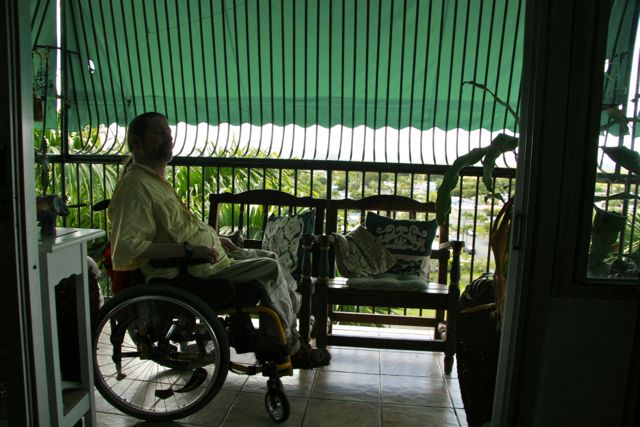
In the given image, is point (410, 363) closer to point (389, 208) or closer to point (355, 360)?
point (355, 360)

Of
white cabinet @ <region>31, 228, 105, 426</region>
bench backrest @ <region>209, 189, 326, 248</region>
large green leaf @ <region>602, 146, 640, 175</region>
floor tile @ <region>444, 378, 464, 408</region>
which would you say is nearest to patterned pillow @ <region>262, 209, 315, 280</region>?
bench backrest @ <region>209, 189, 326, 248</region>

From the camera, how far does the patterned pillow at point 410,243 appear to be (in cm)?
277

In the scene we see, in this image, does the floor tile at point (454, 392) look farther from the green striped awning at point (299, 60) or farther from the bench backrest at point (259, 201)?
the green striped awning at point (299, 60)

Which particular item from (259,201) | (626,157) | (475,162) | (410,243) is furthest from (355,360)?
(626,157)

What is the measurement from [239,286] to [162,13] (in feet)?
6.91

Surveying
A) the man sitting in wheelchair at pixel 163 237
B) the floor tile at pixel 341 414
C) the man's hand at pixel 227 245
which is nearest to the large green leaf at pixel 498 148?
the man sitting in wheelchair at pixel 163 237

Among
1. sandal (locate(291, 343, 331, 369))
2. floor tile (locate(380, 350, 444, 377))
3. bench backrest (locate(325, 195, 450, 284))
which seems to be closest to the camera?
sandal (locate(291, 343, 331, 369))

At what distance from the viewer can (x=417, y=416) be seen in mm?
2156

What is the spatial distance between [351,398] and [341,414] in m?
0.15

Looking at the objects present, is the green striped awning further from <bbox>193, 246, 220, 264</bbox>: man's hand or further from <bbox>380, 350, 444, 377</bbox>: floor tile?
<bbox>193, 246, 220, 264</bbox>: man's hand

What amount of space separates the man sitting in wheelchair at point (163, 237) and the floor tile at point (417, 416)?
14.7 inches

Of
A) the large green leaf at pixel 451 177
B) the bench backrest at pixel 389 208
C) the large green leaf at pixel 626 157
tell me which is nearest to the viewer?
the large green leaf at pixel 626 157

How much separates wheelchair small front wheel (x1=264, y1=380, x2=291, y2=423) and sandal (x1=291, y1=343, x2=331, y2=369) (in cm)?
22

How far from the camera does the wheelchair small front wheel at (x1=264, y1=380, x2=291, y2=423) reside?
2.02 metres
